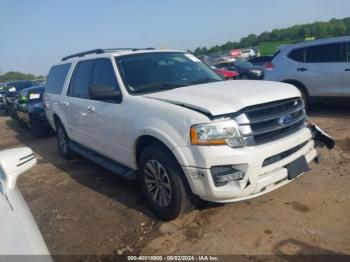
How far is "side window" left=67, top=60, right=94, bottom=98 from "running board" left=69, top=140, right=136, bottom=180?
35.1 inches

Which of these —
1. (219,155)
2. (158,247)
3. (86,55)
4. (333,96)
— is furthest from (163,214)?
(333,96)

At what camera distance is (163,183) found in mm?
3793

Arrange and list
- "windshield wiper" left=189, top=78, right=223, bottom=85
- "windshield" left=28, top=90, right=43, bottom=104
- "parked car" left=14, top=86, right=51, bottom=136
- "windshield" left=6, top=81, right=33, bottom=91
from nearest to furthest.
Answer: "windshield wiper" left=189, top=78, right=223, bottom=85
"parked car" left=14, top=86, right=51, bottom=136
"windshield" left=28, top=90, right=43, bottom=104
"windshield" left=6, top=81, right=33, bottom=91

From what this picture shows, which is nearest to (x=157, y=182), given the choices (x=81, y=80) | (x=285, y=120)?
(x=285, y=120)

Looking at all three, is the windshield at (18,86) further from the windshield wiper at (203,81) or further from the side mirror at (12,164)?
the side mirror at (12,164)

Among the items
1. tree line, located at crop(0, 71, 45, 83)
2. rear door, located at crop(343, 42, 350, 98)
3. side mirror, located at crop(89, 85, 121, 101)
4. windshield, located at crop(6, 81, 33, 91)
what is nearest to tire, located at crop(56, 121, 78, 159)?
side mirror, located at crop(89, 85, 121, 101)

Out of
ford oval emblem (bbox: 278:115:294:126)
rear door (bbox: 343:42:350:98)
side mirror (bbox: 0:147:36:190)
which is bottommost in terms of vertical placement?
rear door (bbox: 343:42:350:98)

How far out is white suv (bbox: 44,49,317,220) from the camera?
10.8ft

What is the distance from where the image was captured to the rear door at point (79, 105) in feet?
17.6

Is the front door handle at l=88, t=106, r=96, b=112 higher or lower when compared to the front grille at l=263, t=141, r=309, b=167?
higher

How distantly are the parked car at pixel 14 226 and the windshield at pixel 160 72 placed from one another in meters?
2.16

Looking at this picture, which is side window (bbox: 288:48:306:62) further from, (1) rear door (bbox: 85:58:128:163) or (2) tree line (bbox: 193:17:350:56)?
(2) tree line (bbox: 193:17:350:56)

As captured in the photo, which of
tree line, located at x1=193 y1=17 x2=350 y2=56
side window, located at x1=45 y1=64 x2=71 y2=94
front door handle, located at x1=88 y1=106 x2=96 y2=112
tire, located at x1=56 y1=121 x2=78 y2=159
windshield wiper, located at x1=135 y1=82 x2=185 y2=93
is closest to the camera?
windshield wiper, located at x1=135 y1=82 x2=185 y2=93

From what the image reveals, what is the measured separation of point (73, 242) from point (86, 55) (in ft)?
10.6
